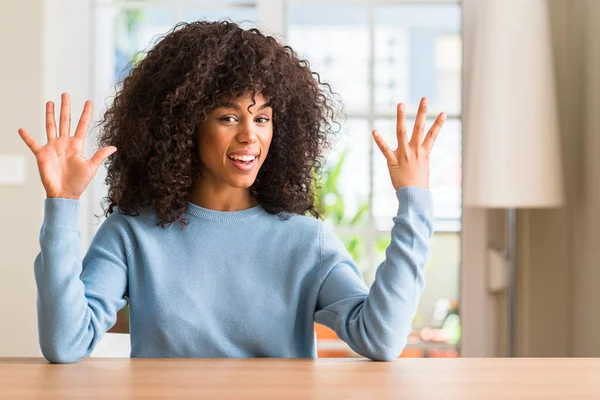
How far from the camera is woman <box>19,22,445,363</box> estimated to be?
1.38 meters

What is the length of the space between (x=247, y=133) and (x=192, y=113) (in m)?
0.11

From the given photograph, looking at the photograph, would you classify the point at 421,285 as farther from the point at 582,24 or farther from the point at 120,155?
the point at 582,24

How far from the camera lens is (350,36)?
370 cm

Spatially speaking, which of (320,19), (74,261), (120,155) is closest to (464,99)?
(320,19)

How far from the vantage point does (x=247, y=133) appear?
1.46 m

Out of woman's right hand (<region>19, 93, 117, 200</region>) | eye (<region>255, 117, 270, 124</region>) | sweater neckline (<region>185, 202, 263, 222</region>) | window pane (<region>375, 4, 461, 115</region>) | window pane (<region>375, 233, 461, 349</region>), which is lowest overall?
window pane (<region>375, 233, 461, 349</region>)

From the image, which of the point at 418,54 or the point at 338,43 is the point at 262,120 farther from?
the point at 418,54

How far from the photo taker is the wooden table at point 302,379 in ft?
3.46

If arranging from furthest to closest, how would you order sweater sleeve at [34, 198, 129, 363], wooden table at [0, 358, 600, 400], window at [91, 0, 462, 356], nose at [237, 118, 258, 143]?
window at [91, 0, 462, 356], nose at [237, 118, 258, 143], sweater sleeve at [34, 198, 129, 363], wooden table at [0, 358, 600, 400]

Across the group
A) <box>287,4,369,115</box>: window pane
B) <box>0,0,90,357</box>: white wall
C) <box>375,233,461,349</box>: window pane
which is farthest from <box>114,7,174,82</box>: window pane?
<box>375,233,461,349</box>: window pane

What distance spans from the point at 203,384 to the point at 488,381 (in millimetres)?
371

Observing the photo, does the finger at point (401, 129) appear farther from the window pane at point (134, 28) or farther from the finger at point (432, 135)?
the window pane at point (134, 28)

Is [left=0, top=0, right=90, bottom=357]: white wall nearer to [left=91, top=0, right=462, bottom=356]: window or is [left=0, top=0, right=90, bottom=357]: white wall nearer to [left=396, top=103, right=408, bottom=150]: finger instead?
[left=91, top=0, right=462, bottom=356]: window

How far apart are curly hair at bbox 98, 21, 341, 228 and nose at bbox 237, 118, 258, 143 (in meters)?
0.05
